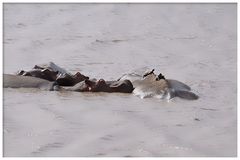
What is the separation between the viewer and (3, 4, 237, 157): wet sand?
4180 mm

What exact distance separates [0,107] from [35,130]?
0.55 metres

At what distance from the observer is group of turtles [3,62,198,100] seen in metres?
5.43

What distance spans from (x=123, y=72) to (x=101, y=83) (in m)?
0.86

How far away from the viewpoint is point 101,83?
18.3 ft

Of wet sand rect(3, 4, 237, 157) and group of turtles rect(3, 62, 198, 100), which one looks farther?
group of turtles rect(3, 62, 198, 100)

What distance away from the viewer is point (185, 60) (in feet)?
22.7

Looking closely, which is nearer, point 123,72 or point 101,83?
point 101,83

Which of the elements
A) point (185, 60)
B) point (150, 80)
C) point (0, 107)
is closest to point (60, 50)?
point (185, 60)

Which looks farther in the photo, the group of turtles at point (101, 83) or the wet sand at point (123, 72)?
the group of turtles at point (101, 83)

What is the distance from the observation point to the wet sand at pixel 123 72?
4.18 m

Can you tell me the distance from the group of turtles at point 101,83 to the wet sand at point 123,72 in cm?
10

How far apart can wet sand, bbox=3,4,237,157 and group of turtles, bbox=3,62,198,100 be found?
0.10 metres

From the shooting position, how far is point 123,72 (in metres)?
6.40

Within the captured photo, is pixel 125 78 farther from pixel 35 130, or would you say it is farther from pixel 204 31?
pixel 204 31
